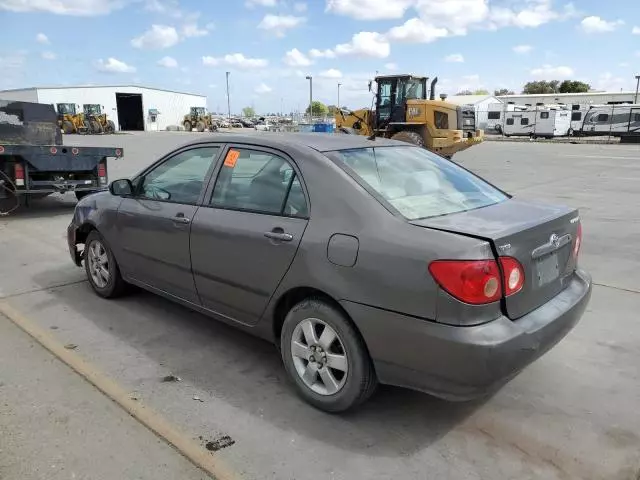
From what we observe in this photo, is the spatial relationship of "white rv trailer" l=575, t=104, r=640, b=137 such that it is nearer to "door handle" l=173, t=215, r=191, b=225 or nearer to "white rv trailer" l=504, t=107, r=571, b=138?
"white rv trailer" l=504, t=107, r=571, b=138

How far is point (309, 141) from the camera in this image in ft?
11.6

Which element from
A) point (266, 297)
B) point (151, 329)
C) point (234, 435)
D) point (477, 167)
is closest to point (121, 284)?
point (151, 329)

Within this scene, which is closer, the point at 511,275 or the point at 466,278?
the point at 466,278

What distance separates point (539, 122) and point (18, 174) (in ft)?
135

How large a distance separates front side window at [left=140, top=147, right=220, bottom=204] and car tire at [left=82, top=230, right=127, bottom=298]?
0.75m

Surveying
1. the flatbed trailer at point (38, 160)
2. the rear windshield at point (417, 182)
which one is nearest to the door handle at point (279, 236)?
the rear windshield at point (417, 182)

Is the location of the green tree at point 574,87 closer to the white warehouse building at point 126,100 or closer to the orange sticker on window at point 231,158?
the white warehouse building at point 126,100

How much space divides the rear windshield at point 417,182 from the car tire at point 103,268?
2487 millimetres

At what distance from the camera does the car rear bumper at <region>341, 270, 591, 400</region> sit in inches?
99.0

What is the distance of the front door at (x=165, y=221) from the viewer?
3.88m

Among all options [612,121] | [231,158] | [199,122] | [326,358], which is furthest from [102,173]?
[199,122]

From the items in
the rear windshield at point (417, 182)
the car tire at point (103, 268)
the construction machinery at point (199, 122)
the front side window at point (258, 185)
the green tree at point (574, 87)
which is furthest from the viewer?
the green tree at point (574, 87)

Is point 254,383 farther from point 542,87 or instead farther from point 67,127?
point 542,87

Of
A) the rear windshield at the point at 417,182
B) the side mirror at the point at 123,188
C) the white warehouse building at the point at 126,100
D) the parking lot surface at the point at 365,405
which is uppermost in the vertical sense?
the white warehouse building at the point at 126,100
